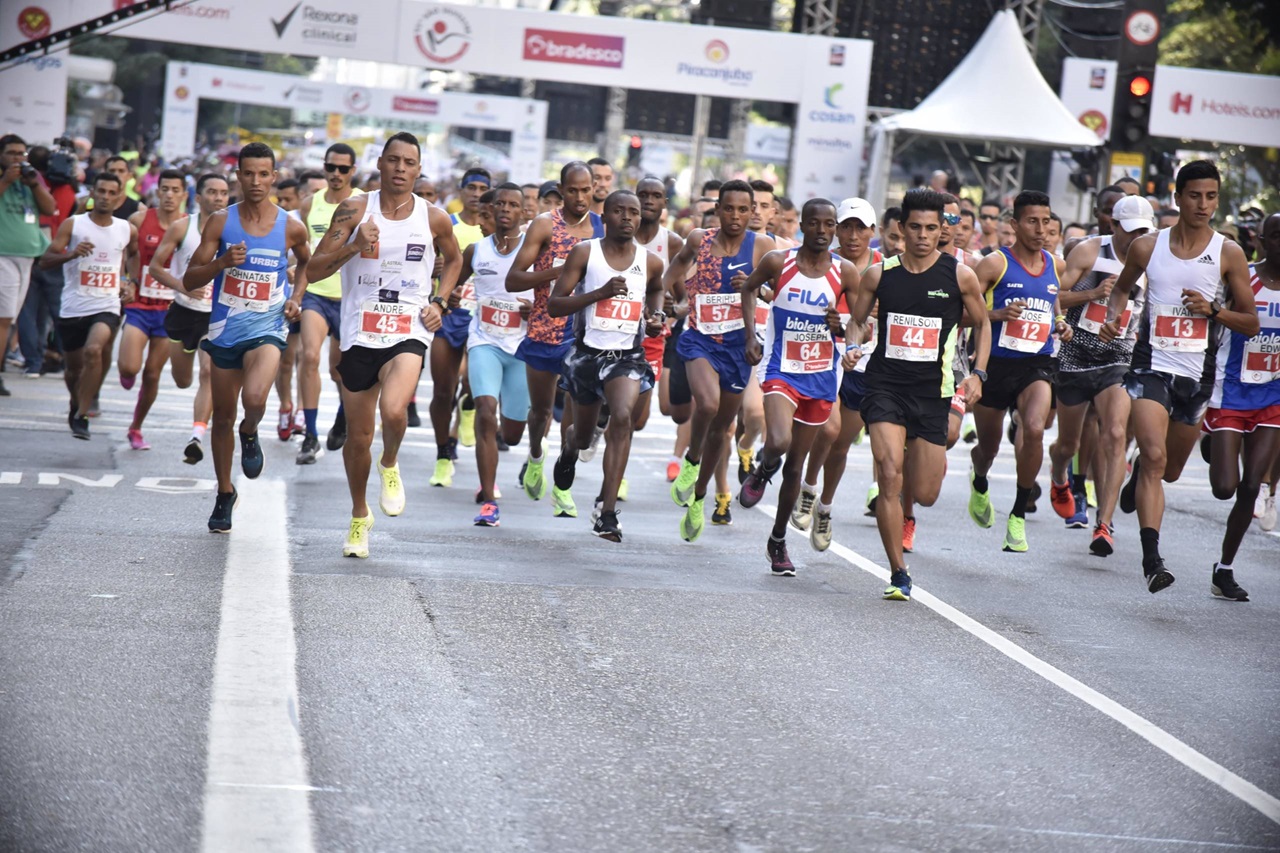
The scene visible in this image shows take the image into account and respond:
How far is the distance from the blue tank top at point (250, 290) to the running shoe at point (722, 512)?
121 inches

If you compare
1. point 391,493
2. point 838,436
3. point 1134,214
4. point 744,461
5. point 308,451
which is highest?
point 1134,214

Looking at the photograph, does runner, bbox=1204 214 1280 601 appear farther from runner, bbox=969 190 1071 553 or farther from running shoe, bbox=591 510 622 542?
running shoe, bbox=591 510 622 542

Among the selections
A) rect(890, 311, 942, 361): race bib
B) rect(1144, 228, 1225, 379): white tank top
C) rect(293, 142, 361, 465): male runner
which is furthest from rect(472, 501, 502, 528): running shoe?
rect(1144, 228, 1225, 379): white tank top

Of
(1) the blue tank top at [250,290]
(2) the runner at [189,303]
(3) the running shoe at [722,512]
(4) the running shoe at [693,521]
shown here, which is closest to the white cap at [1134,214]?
(3) the running shoe at [722,512]

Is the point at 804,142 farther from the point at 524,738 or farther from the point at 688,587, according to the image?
the point at 524,738

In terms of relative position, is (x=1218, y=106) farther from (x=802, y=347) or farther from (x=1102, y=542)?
(x=802, y=347)

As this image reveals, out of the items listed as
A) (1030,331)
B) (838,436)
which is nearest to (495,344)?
(838,436)

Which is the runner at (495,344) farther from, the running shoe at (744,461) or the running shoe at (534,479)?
the running shoe at (744,461)

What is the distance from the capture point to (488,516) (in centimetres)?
1027

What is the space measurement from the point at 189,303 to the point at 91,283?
7.26 ft

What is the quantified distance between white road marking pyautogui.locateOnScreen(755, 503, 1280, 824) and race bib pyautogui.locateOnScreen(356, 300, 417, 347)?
2.76 m

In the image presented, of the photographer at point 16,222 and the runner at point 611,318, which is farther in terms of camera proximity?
the photographer at point 16,222

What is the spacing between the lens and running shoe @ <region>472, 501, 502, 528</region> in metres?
10.2

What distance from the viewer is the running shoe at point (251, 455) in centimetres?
969
